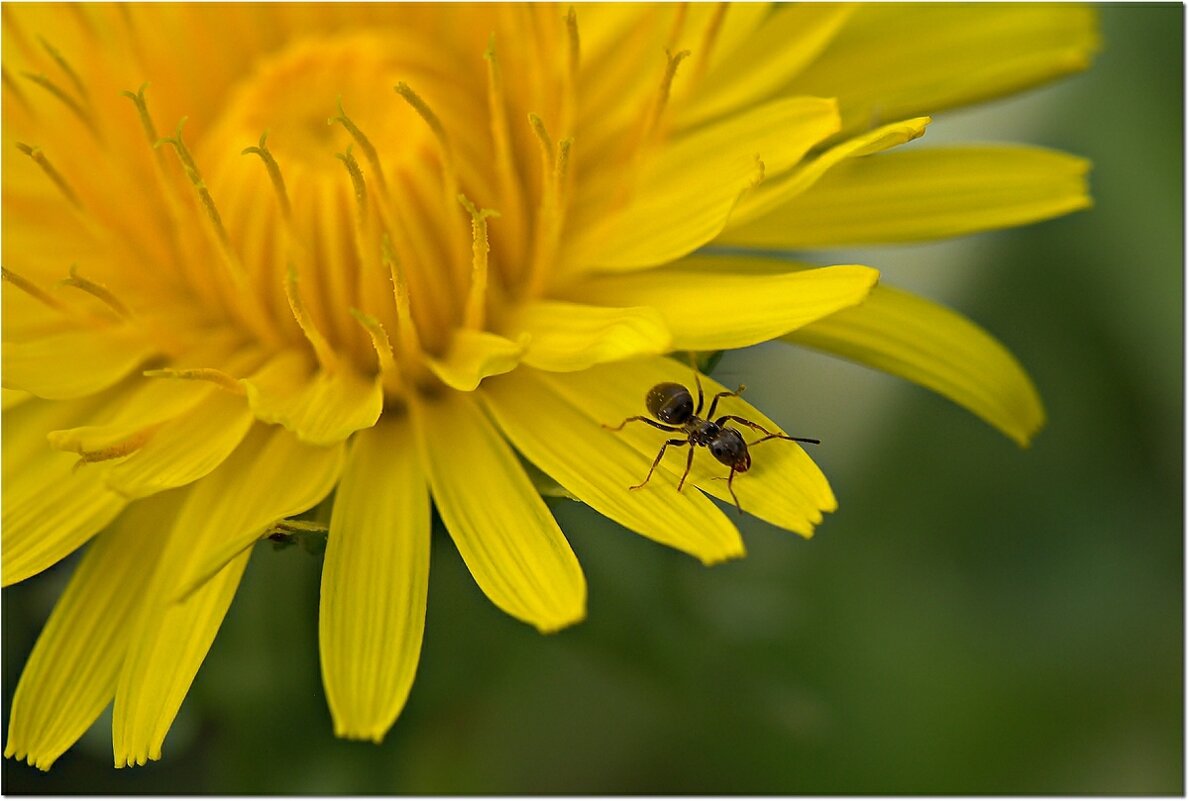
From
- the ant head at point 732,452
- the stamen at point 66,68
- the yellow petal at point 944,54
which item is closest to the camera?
the ant head at point 732,452

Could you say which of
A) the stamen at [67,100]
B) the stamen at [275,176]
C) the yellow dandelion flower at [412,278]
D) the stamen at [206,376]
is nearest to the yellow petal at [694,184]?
the yellow dandelion flower at [412,278]

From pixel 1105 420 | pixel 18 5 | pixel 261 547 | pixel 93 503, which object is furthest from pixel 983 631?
pixel 18 5

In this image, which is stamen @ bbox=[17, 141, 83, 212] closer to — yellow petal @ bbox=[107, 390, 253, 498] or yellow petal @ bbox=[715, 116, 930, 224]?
yellow petal @ bbox=[107, 390, 253, 498]

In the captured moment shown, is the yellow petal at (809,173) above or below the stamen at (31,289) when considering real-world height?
above

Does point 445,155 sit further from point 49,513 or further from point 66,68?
point 49,513

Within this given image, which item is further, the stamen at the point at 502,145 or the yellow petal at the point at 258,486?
the stamen at the point at 502,145

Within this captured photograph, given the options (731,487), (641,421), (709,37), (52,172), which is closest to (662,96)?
(709,37)

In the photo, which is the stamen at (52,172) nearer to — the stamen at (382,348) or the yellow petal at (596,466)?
the stamen at (382,348)

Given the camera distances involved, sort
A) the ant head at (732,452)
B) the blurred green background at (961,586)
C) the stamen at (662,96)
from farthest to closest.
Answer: the blurred green background at (961,586) → the stamen at (662,96) → the ant head at (732,452)
